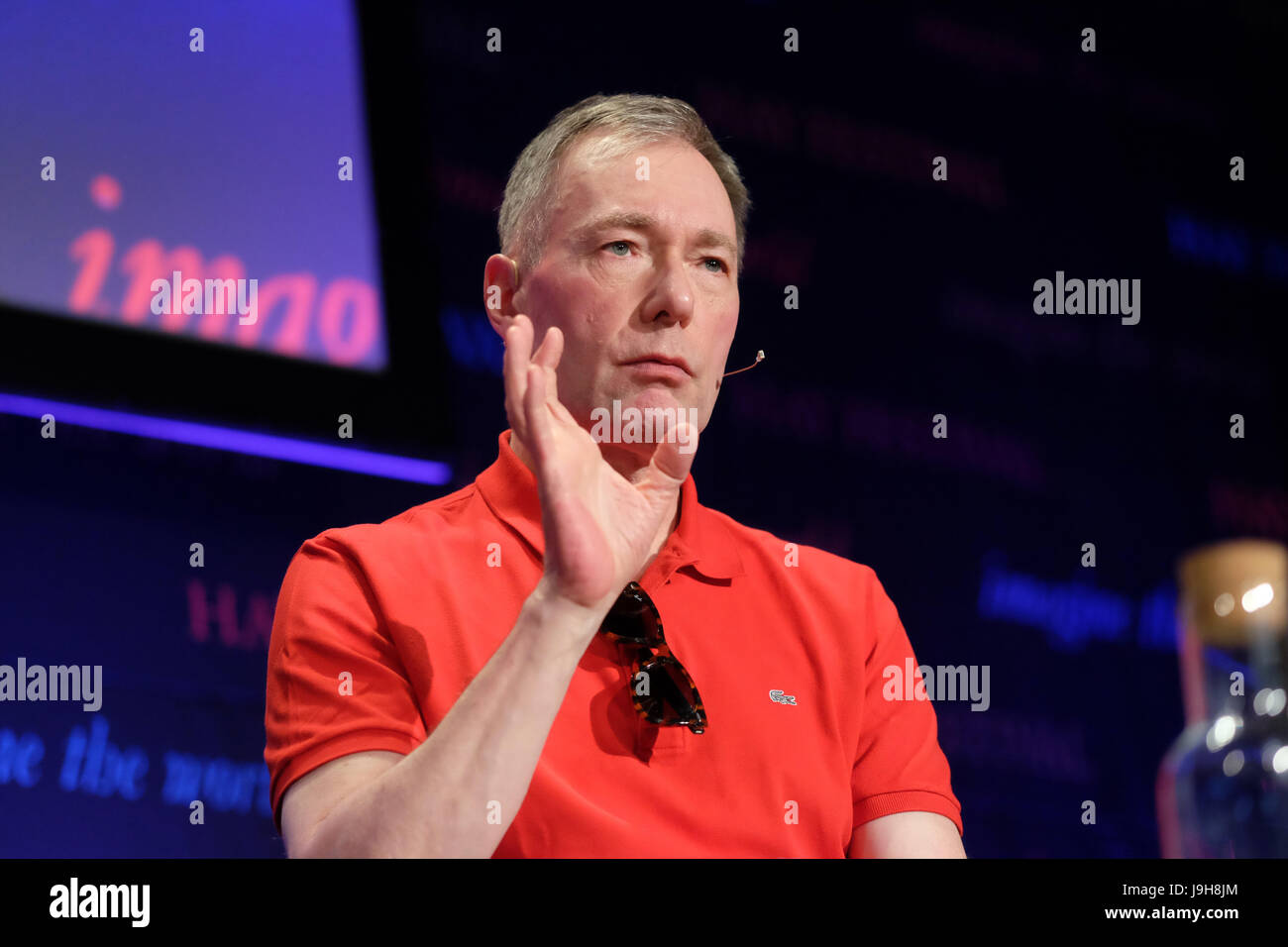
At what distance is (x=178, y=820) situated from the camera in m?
2.66

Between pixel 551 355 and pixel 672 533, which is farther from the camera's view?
pixel 672 533

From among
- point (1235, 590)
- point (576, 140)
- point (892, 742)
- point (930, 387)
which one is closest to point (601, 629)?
point (892, 742)

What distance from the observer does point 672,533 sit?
1.69m

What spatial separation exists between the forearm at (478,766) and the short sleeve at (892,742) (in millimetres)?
575

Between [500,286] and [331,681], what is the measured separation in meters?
0.66

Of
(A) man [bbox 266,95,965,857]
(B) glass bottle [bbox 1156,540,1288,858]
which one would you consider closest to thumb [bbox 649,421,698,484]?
(A) man [bbox 266,95,965,857]

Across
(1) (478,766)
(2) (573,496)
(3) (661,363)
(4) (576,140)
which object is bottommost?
(1) (478,766)

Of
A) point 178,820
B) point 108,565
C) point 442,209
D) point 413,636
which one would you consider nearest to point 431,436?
point 442,209

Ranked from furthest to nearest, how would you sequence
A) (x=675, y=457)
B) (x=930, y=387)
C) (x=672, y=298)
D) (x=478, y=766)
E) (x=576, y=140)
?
1. (x=930, y=387)
2. (x=576, y=140)
3. (x=672, y=298)
4. (x=675, y=457)
5. (x=478, y=766)

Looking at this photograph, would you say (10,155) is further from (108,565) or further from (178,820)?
(178,820)

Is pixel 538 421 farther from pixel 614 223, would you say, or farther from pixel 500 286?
pixel 500 286

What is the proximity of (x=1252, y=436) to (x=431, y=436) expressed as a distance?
198cm

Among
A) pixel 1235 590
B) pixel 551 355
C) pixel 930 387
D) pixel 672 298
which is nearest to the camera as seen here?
pixel 551 355

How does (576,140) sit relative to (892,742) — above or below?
above
